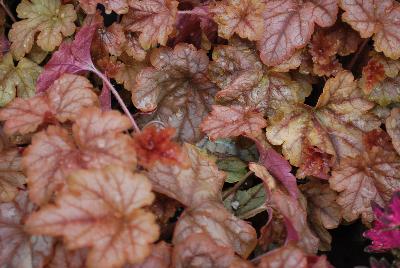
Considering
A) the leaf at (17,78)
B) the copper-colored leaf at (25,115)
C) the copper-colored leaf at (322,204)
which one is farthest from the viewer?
the leaf at (17,78)

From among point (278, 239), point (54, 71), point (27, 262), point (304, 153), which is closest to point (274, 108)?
point (304, 153)

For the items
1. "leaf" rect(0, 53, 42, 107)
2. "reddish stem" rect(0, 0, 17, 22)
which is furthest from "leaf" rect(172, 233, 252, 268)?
"reddish stem" rect(0, 0, 17, 22)

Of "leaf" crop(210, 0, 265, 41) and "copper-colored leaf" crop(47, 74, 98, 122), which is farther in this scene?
"leaf" crop(210, 0, 265, 41)

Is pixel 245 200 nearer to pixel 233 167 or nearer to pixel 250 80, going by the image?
pixel 233 167


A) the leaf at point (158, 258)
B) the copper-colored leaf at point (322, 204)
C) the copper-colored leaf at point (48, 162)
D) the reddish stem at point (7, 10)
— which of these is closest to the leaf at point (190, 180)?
the leaf at point (158, 258)

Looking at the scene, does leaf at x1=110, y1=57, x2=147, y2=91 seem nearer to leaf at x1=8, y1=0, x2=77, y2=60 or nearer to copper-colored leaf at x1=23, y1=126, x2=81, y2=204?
leaf at x1=8, y1=0, x2=77, y2=60

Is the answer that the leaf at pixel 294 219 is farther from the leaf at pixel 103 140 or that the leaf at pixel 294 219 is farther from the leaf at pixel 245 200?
the leaf at pixel 103 140
